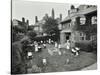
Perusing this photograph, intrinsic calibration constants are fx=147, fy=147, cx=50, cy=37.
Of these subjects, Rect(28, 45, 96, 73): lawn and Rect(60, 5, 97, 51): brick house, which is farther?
Rect(60, 5, 97, 51): brick house

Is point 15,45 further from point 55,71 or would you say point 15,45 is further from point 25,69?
point 55,71

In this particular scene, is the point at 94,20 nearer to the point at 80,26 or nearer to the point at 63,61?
the point at 80,26

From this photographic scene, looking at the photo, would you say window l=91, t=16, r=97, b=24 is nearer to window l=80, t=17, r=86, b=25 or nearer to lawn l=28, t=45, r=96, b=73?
window l=80, t=17, r=86, b=25

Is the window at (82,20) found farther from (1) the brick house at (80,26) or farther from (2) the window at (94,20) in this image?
(2) the window at (94,20)

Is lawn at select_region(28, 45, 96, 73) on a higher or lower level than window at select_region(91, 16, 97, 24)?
lower

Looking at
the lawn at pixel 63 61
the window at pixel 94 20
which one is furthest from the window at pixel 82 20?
the lawn at pixel 63 61

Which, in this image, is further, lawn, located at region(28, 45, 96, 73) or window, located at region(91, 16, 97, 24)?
window, located at region(91, 16, 97, 24)

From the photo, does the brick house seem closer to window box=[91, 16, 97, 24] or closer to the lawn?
window box=[91, 16, 97, 24]

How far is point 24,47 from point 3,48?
0.24 metres

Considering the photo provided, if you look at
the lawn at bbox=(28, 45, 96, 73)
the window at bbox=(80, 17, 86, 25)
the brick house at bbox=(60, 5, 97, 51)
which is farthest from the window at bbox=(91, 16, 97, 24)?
the lawn at bbox=(28, 45, 96, 73)

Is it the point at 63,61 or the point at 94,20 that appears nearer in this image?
the point at 63,61

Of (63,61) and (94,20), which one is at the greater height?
(94,20)

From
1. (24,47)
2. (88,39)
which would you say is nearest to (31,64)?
(24,47)

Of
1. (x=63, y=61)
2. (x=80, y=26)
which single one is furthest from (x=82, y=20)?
(x=63, y=61)
